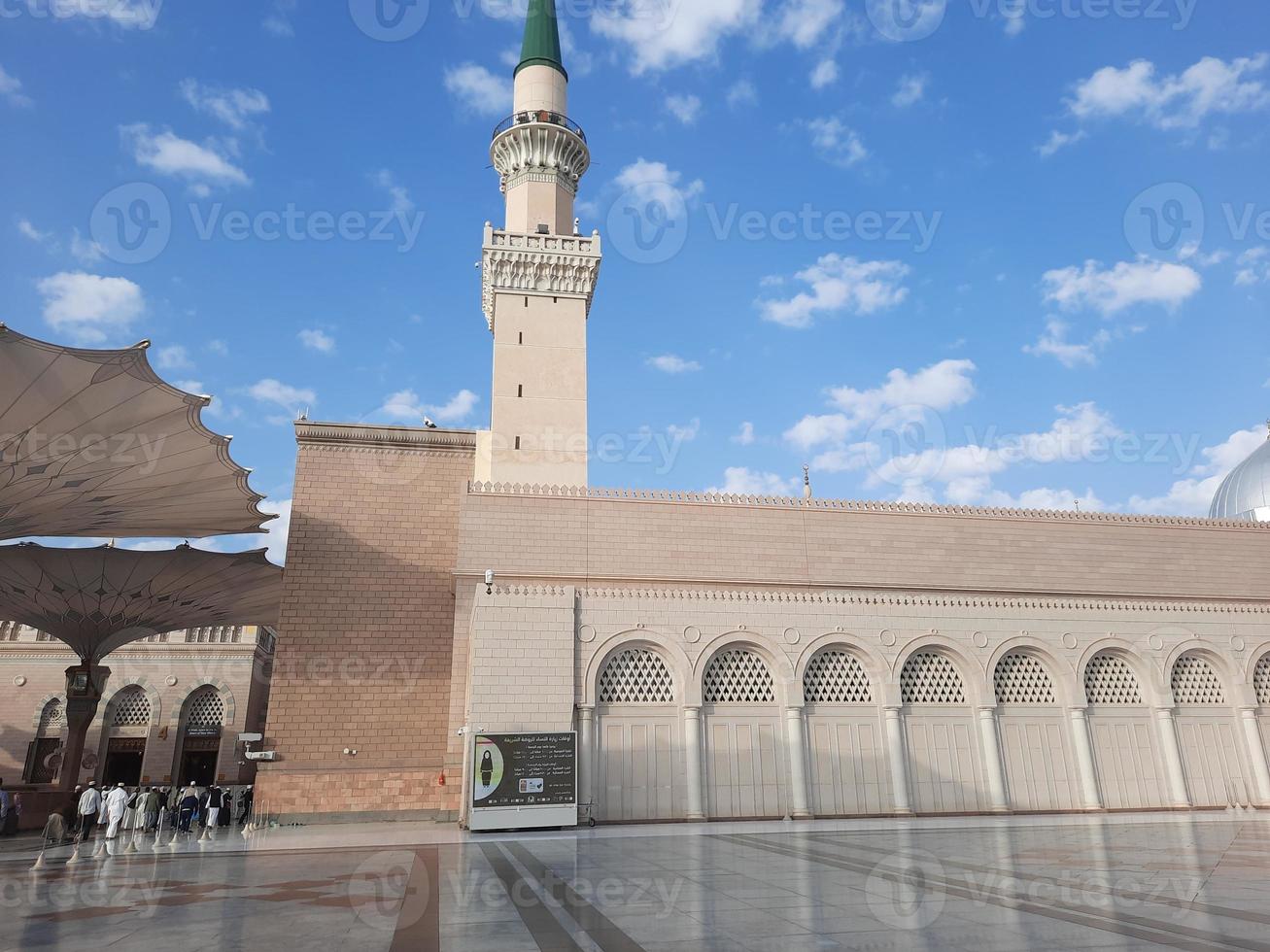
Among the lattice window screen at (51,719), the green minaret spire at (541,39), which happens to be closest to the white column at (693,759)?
the green minaret spire at (541,39)

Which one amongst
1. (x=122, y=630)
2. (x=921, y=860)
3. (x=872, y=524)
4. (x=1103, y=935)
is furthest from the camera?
(x=122, y=630)

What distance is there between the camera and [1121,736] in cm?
2031

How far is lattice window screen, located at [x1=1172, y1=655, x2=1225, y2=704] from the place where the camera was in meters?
21.1

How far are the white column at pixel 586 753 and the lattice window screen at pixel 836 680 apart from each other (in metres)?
4.83

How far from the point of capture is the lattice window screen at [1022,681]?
2019cm

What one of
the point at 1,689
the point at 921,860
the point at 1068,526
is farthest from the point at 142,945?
the point at 1,689

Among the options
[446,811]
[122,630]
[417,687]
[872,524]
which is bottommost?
[446,811]

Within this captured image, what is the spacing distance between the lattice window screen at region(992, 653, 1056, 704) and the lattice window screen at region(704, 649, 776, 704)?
5.53 m

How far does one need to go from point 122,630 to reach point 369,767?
11.3m

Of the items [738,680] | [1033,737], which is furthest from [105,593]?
[1033,737]

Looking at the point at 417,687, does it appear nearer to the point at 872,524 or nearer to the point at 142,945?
the point at 872,524

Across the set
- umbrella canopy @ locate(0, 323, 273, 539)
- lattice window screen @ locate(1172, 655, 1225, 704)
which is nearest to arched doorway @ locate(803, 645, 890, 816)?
lattice window screen @ locate(1172, 655, 1225, 704)

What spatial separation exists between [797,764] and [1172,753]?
9.25 m

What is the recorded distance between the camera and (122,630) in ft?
86.9
